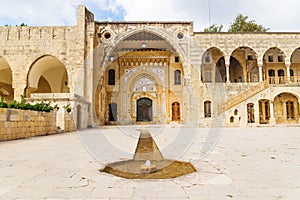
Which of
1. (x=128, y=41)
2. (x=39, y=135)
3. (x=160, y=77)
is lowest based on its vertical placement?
(x=39, y=135)

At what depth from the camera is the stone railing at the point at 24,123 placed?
7.27 m

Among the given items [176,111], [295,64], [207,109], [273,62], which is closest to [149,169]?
[207,109]

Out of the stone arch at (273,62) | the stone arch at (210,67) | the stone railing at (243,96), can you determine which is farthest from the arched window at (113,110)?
the stone arch at (273,62)

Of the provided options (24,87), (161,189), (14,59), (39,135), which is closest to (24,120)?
(39,135)

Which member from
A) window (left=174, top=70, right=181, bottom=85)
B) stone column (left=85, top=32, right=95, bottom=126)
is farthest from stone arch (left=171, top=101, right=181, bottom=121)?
stone column (left=85, top=32, right=95, bottom=126)

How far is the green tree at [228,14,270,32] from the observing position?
2401cm

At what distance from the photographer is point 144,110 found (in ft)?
76.5

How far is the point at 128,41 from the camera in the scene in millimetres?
21234

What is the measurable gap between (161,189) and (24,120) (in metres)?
7.62

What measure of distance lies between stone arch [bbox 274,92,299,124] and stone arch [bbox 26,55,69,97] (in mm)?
19646

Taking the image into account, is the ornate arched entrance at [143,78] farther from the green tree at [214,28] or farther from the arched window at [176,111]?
the green tree at [214,28]

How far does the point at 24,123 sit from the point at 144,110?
1559 cm

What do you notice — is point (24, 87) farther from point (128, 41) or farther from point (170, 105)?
point (170, 105)

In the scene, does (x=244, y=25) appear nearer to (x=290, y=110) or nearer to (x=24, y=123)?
(x=290, y=110)
